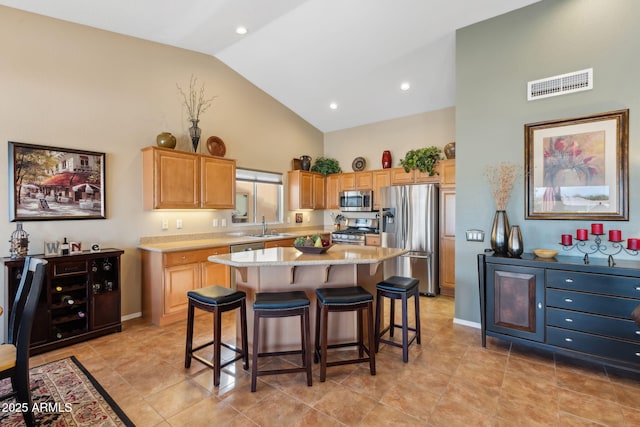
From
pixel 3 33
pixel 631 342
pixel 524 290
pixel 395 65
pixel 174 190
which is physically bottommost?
pixel 631 342

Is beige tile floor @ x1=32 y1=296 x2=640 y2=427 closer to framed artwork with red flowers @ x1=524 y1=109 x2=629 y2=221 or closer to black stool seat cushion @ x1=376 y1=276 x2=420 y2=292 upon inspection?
black stool seat cushion @ x1=376 y1=276 x2=420 y2=292

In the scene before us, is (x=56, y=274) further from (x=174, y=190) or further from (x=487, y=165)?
(x=487, y=165)

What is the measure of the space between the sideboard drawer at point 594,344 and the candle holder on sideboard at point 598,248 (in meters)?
0.63

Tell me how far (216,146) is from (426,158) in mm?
3402

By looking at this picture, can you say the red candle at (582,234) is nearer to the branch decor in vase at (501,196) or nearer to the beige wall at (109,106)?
the branch decor in vase at (501,196)

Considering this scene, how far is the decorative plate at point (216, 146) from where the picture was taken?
15.2ft

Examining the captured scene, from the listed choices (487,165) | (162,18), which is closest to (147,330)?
(162,18)

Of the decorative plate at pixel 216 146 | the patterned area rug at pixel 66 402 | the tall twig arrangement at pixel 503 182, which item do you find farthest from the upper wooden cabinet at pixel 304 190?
the patterned area rug at pixel 66 402

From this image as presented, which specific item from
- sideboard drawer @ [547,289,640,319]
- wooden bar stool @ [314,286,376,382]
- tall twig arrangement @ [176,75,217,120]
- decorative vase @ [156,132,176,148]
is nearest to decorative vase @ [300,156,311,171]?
tall twig arrangement @ [176,75,217,120]

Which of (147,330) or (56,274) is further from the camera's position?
(147,330)

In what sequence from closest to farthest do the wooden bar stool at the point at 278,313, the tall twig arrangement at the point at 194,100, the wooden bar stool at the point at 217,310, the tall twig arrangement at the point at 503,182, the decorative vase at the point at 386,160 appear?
the wooden bar stool at the point at 278,313 → the wooden bar stool at the point at 217,310 → the tall twig arrangement at the point at 503,182 → the tall twig arrangement at the point at 194,100 → the decorative vase at the point at 386,160

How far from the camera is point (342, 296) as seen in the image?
2436mm

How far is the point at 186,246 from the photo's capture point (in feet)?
12.6

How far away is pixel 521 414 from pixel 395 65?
4328mm
